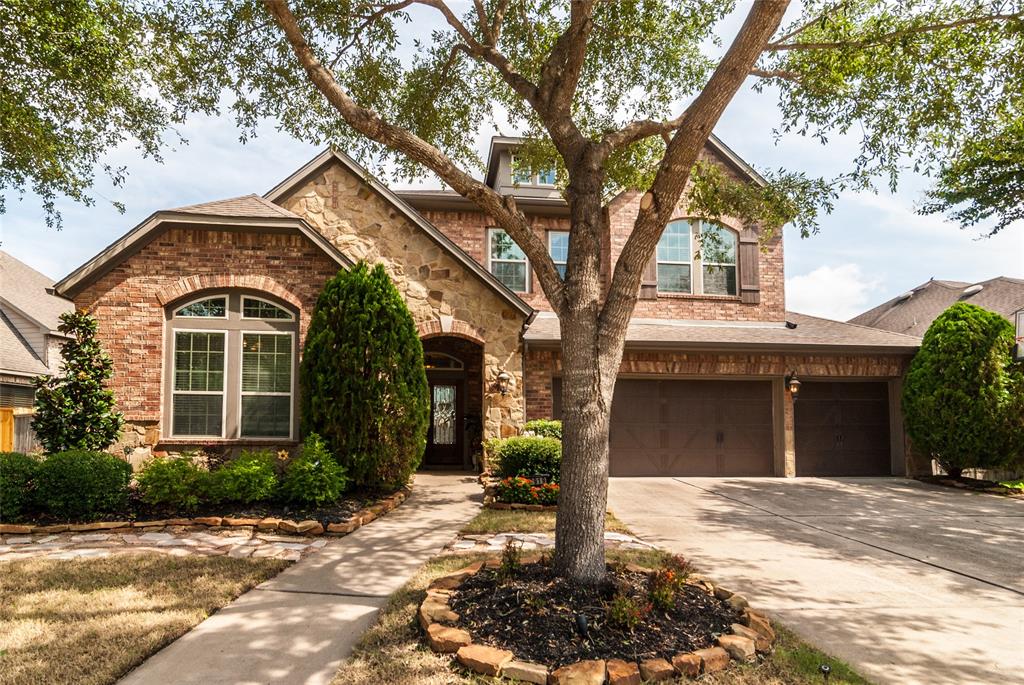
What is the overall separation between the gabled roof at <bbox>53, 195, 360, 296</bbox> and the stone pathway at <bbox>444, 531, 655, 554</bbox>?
507 centimetres

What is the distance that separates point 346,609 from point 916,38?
298 inches

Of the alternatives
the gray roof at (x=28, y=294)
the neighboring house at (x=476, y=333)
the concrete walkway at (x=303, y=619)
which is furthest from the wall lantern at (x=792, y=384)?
the gray roof at (x=28, y=294)

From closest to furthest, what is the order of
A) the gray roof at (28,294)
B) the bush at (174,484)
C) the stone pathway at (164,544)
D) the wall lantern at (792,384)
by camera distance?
the stone pathway at (164,544) → the bush at (174,484) → the wall lantern at (792,384) → the gray roof at (28,294)

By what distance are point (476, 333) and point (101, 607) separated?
23.8 feet

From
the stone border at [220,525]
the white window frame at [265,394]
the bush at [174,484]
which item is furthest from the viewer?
the white window frame at [265,394]

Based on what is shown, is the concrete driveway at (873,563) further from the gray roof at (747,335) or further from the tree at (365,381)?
the tree at (365,381)

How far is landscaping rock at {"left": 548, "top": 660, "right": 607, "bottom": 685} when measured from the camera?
3.32m

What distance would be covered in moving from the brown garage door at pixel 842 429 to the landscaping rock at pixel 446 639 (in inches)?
469

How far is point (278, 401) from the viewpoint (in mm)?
9781

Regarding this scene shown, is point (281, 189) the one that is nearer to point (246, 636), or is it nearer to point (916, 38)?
point (246, 636)

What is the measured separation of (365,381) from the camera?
864 cm

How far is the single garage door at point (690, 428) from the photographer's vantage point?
13.2 metres

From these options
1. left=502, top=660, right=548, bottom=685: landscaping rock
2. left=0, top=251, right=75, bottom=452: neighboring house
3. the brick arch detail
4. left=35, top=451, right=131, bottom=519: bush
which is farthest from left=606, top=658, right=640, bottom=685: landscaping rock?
left=0, top=251, right=75, bottom=452: neighboring house

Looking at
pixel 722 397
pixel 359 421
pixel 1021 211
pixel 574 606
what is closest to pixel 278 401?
pixel 359 421
